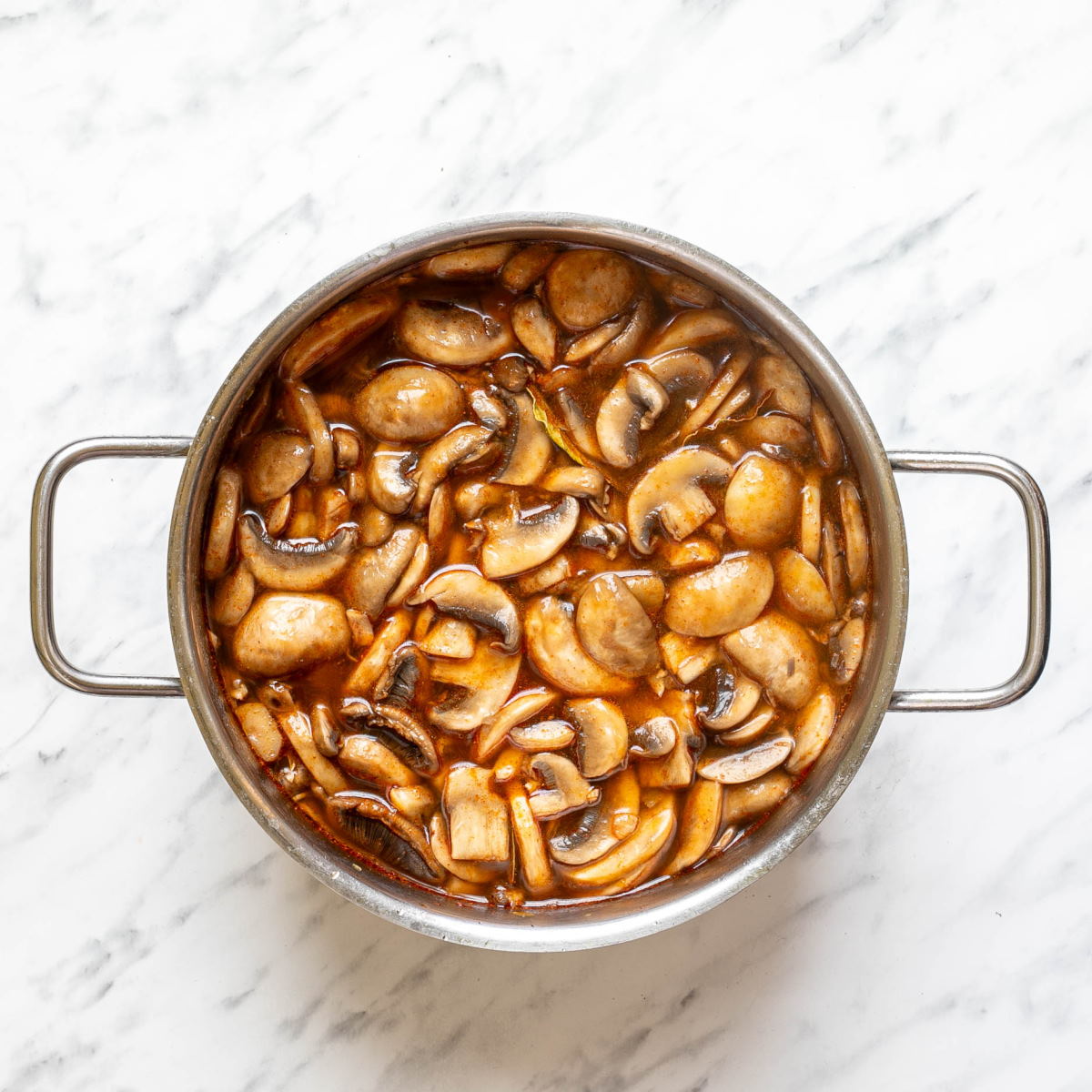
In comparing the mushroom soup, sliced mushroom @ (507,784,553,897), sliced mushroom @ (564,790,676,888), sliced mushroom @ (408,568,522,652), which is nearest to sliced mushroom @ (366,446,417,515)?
the mushroom soup

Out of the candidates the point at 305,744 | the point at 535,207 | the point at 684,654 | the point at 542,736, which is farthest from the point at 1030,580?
the point at 305,744

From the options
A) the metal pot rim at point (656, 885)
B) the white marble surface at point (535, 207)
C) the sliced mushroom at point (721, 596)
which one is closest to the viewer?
the metal pot rim at point (656, 885)

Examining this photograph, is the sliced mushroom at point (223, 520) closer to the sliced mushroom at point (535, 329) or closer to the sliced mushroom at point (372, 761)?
the sliced mushroom at point (372, 761)

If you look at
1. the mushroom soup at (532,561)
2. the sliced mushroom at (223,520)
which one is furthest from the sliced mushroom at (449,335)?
the sliced mushroom at (223,520)

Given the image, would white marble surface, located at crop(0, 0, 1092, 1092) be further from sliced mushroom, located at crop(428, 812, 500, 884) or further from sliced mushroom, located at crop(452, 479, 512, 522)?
sliced mushroom, located at crop(452, 479, 512, 522)

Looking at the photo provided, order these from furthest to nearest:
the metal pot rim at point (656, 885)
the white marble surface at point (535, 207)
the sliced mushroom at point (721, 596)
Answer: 1. the white marble surface at point (535, 207)
2. the sliced mushroom at point (721, 596)
3. the metal pot rim at point (656, 885)

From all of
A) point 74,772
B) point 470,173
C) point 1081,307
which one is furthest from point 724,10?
point 74,772

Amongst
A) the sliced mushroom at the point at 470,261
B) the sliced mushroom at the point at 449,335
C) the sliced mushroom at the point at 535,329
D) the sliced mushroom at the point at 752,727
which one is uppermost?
the sliced mushroom at the point at 470,261
